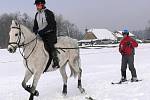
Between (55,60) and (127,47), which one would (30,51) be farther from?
(127,47)

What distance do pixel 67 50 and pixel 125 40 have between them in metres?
2.75

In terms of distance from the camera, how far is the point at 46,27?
30.9ft

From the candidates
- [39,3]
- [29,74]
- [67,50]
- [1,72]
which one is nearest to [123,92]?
[67,50]

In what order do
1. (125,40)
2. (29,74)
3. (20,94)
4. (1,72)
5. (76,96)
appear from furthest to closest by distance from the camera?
(1,72)
(125,40)
(20,94)
(76,96)
(29,74)

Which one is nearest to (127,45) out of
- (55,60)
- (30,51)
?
(55,60)

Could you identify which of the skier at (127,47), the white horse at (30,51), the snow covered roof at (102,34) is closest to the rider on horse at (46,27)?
the white horse at (30,51)

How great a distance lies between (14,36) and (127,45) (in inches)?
191

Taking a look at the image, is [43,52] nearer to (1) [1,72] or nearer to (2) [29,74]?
(2) [29,74]

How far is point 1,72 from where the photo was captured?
2008 cm

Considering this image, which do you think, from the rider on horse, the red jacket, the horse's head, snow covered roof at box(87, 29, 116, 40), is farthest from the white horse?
snow covered roof at box(87, 29, 116, 40)

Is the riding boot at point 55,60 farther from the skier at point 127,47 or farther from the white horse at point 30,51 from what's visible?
the skier at point 127,47

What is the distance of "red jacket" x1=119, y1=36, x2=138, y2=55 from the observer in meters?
12.2

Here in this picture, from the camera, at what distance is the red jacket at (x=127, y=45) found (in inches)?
481

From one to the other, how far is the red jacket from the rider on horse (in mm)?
3450
